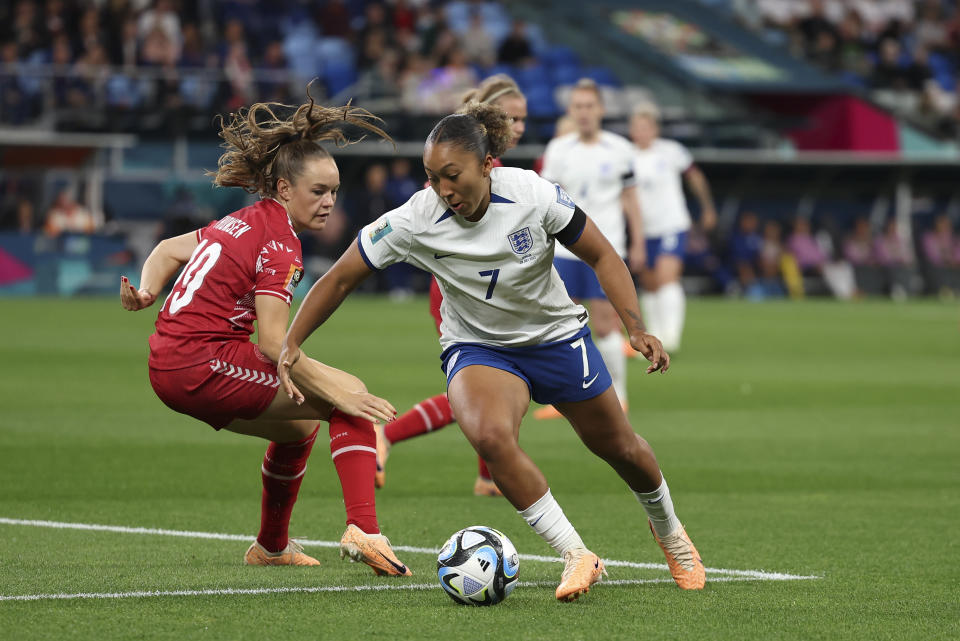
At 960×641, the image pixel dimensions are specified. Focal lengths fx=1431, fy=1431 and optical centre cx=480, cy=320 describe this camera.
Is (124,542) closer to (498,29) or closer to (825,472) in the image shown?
(825,472)

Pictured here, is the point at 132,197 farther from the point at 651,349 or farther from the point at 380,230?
the point at 651,349

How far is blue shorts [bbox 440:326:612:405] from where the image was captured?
5383 millimetres

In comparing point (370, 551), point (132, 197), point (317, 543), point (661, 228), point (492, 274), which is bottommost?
point (132, 197)

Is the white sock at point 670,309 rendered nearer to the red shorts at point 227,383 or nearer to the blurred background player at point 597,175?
the blurred background player at point 597,175

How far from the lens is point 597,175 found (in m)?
11.6

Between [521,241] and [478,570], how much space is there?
1.21 m

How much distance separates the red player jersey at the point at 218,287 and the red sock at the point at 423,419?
227 cm

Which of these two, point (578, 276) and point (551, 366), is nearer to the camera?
point (551, 366)

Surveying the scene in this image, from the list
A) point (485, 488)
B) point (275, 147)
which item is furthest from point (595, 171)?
point (275, 147)

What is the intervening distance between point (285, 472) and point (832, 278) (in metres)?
28.1

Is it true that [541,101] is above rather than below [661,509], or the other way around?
below

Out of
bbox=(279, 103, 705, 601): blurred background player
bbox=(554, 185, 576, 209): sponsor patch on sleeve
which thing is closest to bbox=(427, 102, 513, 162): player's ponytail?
bbox=(279, 103, 705, 601): blurred background player

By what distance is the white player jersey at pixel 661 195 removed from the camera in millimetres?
16781

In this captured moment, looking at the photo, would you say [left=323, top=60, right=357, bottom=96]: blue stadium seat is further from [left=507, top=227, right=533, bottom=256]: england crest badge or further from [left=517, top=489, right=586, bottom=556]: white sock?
[left=517, top=489, right=586, bottom=556]: white sock
